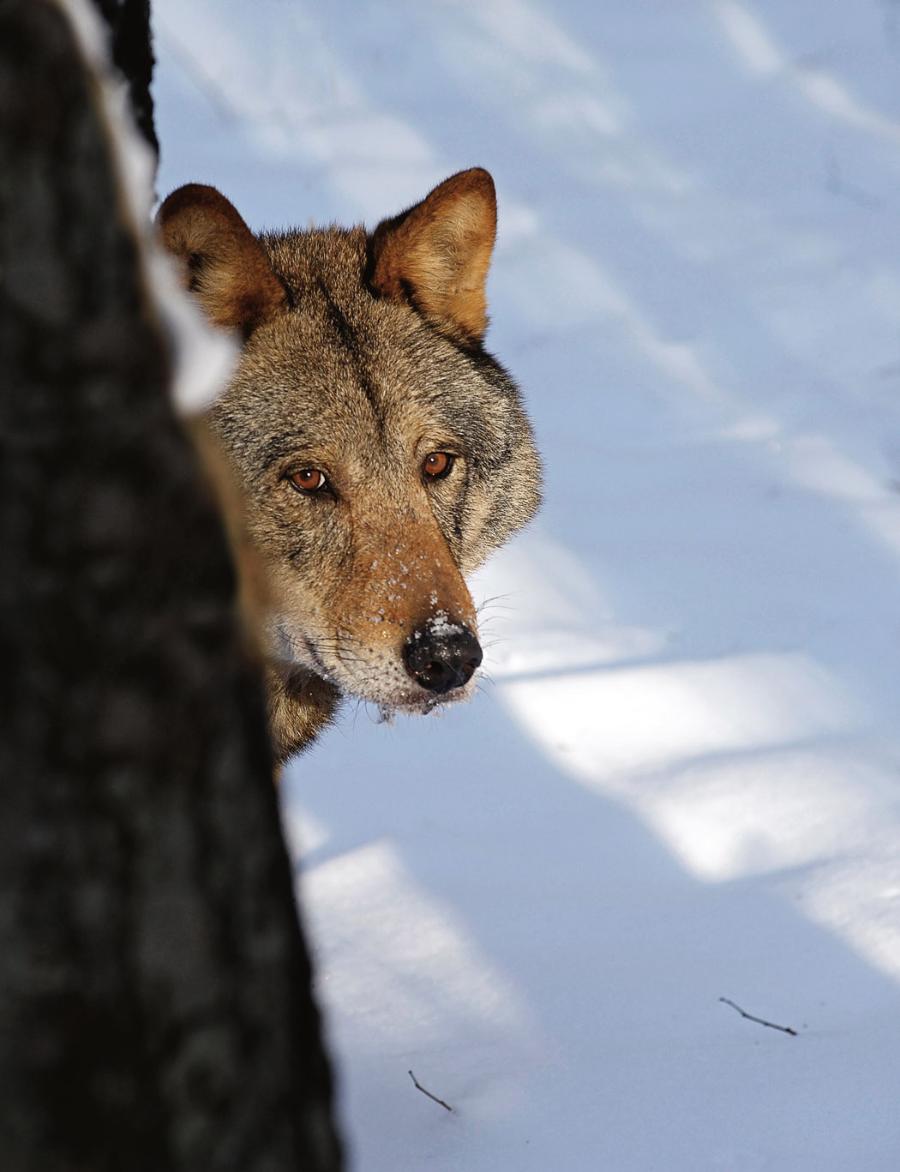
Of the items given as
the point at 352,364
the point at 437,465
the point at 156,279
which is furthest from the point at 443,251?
the point at 156,279

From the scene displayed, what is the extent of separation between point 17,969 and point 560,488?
5699 millimetres

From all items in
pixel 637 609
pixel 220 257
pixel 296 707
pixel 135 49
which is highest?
pixel 135 49

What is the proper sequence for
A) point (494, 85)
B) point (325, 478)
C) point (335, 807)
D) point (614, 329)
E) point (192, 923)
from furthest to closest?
point (494, 85)
point (614, 329)
point (335, 807)
point (325, 478)
point (192, 923)

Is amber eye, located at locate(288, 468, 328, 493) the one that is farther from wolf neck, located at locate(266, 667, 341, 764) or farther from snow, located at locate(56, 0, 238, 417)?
snow, located at locate(56, 0, 238, 417)

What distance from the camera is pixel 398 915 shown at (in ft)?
12.2

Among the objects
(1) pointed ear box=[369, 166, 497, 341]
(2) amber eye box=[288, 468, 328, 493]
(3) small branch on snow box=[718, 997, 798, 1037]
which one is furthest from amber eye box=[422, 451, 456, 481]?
(3) small branch on snow box=[718, 997, 798, 1037]

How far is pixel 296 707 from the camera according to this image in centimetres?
371

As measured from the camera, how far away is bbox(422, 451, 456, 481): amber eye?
367 centimetres

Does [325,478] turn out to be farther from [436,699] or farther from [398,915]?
[398,915]

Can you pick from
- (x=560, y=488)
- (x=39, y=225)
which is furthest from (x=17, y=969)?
(x=560, y=488)

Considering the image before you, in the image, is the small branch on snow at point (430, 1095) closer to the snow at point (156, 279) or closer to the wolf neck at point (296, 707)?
the wolf neck at point (296, 707)

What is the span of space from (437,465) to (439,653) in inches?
25.9

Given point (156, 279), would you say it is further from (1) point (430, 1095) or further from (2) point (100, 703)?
(1) point (430, 1095)

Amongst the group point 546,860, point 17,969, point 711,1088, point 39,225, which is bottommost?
point 546,860
